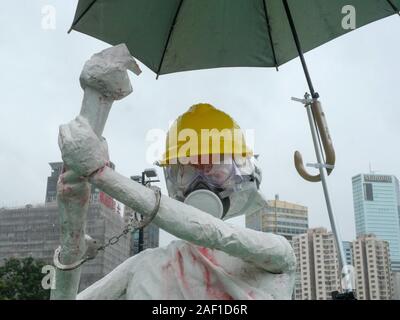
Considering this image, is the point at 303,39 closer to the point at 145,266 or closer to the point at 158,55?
the point at 158,55

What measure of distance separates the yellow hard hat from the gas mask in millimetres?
59

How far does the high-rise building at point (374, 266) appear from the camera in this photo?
17266mm

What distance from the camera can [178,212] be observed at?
1.96 m

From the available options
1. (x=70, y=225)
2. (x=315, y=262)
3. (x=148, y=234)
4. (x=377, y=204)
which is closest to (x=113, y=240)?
(x=70, y=225)

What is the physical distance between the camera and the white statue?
1890 millimetres

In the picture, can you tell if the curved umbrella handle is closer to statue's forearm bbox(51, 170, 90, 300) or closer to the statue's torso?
the statue's torso

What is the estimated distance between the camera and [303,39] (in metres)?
3.51

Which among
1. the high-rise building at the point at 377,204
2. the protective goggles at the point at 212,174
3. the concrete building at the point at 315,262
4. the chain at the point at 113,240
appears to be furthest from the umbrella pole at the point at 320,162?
the concrete building at the point at 315,262

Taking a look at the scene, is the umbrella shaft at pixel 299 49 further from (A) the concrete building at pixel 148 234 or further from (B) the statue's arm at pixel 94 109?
(B) the statue's arm at pixel 94 109

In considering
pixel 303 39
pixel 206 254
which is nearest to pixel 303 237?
pixel 303 39

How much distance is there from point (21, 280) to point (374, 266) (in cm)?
1164

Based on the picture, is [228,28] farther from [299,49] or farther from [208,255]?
[208,255]

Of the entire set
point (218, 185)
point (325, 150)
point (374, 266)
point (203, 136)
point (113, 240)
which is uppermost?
point (374, 266)
